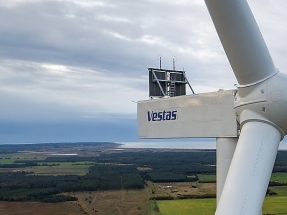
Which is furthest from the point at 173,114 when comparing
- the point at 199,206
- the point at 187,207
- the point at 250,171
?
the point at 199,206

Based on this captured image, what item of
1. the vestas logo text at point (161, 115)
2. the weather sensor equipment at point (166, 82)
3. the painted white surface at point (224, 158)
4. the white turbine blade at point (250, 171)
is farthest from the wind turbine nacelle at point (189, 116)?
the white turbine blade at point (250, 171)

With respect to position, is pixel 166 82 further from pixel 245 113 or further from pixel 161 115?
pixel 245 113

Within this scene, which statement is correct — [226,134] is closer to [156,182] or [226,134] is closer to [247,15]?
[247,15]

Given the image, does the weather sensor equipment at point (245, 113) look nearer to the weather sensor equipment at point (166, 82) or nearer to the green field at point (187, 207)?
the weather sensor equipment at point (166, 82)

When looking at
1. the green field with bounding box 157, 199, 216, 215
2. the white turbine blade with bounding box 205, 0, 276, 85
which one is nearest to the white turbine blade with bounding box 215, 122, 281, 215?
the white turbine blade with bounding box 205, 0, 276, 85

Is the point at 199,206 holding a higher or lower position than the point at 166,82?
lower

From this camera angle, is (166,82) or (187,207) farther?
(187,207)
